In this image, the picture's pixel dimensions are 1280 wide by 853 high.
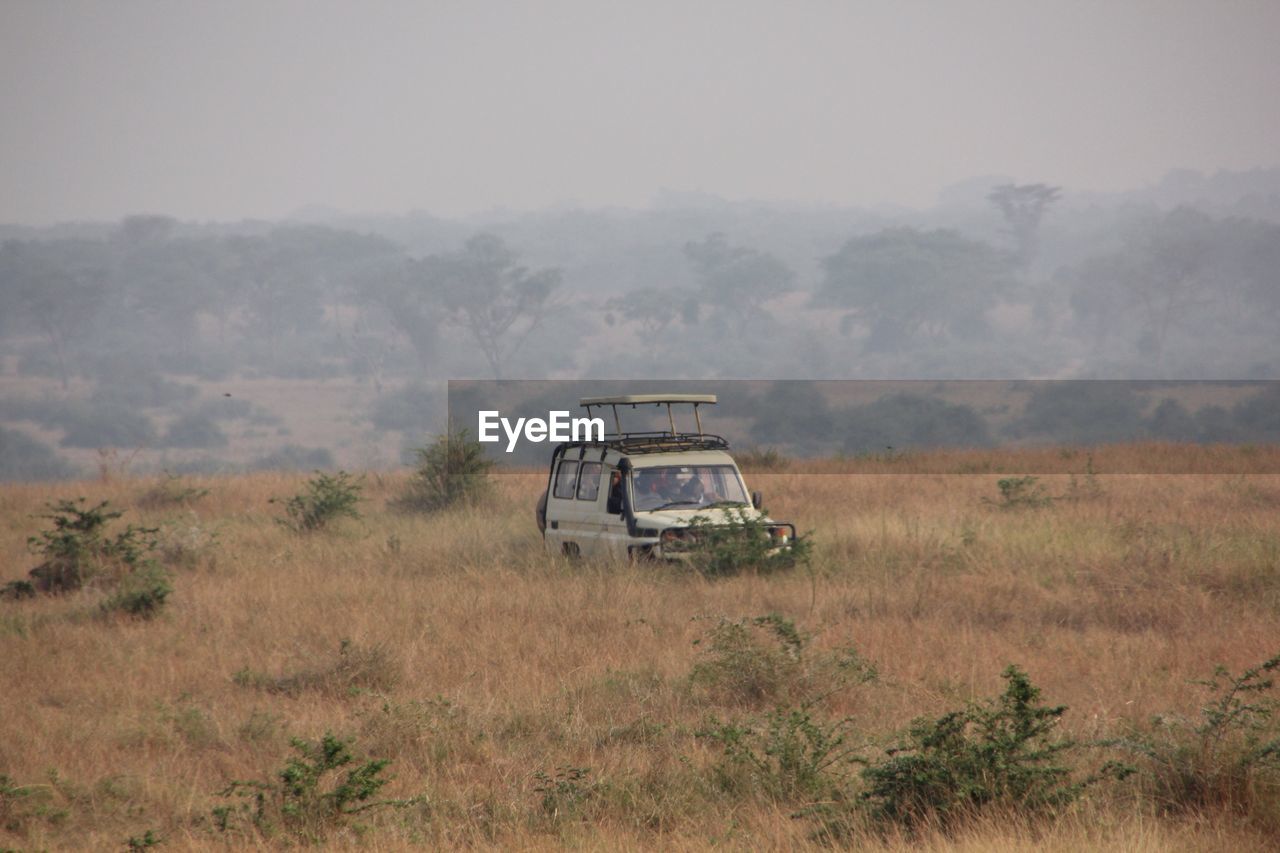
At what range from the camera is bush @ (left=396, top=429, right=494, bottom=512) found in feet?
75.3

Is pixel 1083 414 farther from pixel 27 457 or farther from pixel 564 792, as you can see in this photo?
pixel 564 792

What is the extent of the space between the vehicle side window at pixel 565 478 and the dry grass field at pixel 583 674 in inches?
33.2

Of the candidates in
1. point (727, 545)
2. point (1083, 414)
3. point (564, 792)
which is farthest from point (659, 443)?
point (1083, 414)

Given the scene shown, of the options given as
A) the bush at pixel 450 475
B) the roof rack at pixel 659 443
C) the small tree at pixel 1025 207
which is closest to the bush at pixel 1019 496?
the roof rack at pixel 659 443

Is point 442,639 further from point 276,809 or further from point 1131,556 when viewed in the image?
point 1131,556

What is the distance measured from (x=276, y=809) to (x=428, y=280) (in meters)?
119

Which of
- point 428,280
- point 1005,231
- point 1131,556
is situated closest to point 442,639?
point 1131,556

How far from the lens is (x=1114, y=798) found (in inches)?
262

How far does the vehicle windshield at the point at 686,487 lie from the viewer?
46.9ft

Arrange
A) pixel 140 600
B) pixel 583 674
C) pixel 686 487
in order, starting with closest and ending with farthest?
pixel 583 674, pixel 140 600, pixel 686 487

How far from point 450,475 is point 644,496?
959cm

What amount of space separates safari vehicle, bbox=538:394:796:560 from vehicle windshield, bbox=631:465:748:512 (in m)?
0.01

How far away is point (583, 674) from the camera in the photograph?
9.71 metres

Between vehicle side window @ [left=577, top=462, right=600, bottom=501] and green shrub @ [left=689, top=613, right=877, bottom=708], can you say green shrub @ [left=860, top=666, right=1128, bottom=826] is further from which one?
vehicle side window @ [left=577, top=462, right=600, bottom=501]
